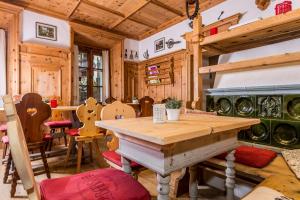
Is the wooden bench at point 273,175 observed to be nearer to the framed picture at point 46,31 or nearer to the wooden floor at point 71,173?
the wooden floor at point 71,173

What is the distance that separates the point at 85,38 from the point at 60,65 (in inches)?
48.5

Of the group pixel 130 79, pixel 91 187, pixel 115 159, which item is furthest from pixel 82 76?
pixel 91 187

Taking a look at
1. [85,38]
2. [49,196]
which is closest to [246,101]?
[49,196]

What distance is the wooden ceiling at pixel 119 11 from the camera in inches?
163

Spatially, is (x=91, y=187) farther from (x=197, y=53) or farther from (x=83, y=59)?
(x=83, y=59)

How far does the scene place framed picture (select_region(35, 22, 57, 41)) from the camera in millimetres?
4328

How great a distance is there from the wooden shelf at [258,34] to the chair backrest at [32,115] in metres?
2.22

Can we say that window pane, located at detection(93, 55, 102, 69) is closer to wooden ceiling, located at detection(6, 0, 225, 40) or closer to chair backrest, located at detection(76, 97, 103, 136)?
wooden ceiling, located at detection(6, 0, 225, 40)

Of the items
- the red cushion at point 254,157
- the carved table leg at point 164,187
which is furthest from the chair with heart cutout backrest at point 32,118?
the red cushion at point 254,157

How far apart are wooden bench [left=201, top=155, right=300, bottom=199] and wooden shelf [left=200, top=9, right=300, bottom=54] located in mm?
1415

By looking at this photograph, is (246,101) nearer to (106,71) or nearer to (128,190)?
(128,190)

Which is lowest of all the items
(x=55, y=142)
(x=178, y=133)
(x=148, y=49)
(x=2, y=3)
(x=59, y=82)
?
(x=55, y=142)

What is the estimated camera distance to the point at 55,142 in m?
4.38

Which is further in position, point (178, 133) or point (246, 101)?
point (246, 101)
